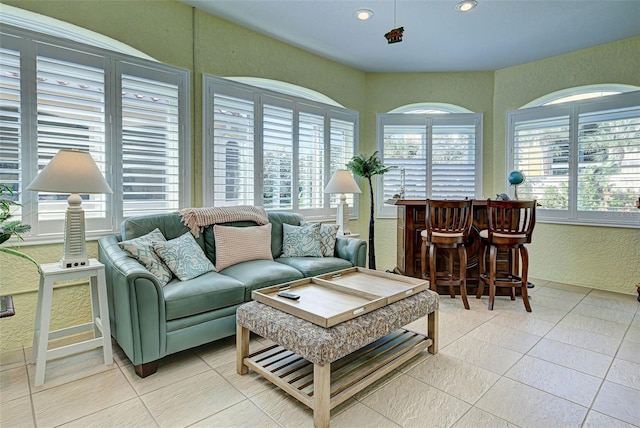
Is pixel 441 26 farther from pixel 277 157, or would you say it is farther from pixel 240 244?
pixel 240 244

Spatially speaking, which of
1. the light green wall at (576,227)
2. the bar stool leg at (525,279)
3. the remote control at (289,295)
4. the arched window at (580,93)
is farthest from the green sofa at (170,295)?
the arched window at (580,93)

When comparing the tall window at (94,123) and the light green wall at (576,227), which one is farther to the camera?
the light green wall at (576,227)

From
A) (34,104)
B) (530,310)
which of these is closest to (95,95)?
(34,104)

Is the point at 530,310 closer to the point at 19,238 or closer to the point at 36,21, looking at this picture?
the point at 19,238

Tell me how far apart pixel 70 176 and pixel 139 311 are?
39.1 inches

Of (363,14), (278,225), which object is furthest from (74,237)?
(363,14)

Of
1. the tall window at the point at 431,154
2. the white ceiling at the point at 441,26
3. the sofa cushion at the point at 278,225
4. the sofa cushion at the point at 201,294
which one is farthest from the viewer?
the tall window at the point at 431,154

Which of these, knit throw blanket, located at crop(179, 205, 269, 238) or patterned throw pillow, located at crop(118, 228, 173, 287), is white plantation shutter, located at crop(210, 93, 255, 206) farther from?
patterned throw pillow, located at crop(118, 228, 173, 287)

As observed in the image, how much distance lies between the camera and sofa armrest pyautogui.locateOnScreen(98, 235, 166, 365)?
2.14 meters

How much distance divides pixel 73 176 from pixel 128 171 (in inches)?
35.2

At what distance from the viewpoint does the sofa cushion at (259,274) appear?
275 centimetres

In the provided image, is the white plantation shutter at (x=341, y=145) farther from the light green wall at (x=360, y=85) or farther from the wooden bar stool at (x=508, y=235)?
the wooden bar stool at (x=508, y=235)

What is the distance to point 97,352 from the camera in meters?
2.59

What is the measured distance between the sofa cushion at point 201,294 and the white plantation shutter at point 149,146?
3.44 ft
